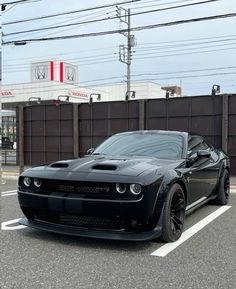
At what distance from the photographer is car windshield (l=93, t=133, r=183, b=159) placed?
5.99 m

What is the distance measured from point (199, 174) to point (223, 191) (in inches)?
74.0

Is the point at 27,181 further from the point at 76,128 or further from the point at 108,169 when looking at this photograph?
the point at 76,128

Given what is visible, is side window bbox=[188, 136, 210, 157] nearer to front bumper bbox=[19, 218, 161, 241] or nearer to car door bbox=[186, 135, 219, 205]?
car door bbox=[186, 135, 219, 205]

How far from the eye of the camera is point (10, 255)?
15.3ft

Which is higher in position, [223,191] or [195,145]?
[195,145]

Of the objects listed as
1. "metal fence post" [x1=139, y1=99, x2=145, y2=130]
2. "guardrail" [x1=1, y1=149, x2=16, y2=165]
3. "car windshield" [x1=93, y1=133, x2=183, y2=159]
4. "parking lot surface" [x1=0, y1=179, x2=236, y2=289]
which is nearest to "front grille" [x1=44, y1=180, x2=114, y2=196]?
"parking lot surface" [x1=0, y1=179, x2=236, y2=289]

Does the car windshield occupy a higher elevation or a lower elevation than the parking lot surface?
higher

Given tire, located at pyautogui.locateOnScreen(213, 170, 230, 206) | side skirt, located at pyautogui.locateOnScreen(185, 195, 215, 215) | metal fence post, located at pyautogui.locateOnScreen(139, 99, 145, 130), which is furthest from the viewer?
metal fence post, located at pyautogui.locateOnScreen(139, 99, 145, 130)

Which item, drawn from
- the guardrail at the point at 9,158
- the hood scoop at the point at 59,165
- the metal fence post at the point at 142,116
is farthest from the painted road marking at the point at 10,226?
the guardrail at the point at 9,158

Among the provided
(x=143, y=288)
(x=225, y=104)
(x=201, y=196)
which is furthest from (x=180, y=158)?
(x=225, y=104)

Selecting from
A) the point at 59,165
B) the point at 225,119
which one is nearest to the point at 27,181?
the point at 59,165

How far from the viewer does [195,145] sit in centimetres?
673

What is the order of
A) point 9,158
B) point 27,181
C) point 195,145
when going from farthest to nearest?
point 9,158
point 195,145
point 27,181

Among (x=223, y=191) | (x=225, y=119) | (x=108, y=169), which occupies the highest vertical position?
(x=225, y=119)
